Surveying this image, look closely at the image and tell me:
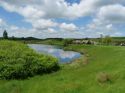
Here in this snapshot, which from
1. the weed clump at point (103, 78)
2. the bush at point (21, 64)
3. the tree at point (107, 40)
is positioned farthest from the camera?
the tree at point (107, 40)

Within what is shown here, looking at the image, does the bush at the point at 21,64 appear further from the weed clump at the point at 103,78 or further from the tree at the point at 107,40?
the tree at the point at 107,40

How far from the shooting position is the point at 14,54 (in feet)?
111

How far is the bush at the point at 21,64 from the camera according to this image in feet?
98.4

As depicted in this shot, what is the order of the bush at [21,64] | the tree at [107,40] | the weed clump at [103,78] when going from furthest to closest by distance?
the tree at [107,40] → the bush at [21,64] → the weed clump at [103,78]

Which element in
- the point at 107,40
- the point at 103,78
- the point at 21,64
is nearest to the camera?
the point at 103,78

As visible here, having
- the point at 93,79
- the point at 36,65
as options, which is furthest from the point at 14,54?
the point at 93,79

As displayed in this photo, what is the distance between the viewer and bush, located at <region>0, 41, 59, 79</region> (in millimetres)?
29984

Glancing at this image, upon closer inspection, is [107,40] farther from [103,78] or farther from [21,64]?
[103,78]

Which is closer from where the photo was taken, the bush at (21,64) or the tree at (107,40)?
the bush at (21,64)

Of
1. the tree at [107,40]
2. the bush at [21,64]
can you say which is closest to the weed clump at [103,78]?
the bush at [21,64]

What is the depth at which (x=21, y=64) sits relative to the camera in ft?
103

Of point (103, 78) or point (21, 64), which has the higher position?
point (21, 64)

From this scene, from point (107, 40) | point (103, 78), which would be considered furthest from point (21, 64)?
point (107, 40)

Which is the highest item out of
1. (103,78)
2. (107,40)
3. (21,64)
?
(21,64)
